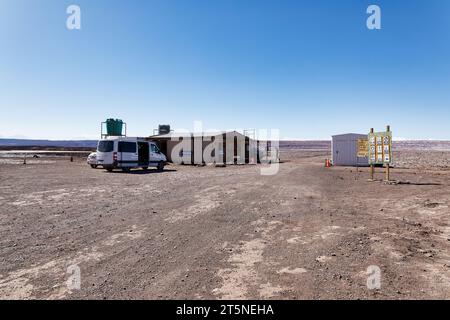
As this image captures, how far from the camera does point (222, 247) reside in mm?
5383

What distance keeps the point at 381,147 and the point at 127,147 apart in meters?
16.2

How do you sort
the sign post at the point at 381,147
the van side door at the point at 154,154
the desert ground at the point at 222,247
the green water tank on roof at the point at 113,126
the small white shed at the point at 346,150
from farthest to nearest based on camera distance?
the green water tank on roof at the point at 113,126 < the small white shed at the point at 346,150 < the van side door at the point at 154,154 < the sign post at the point at 381,147 < the desert ground at the point at 222,247

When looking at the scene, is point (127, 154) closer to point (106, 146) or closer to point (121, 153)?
point (121, 153)

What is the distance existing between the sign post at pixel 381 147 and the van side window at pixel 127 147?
15.6 meters

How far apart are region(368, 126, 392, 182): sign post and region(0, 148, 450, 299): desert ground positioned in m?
5.66

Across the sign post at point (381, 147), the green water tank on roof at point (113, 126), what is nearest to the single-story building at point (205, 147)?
the green water tank on roof at point (113, 126)

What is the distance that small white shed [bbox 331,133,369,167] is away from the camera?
2920 cm

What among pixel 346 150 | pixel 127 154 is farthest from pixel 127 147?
pixel 346 150

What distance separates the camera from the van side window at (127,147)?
20344 millimetres

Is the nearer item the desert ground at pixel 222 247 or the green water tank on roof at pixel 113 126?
the desert ground at pixel 222 247

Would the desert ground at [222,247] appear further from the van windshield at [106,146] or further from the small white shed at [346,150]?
the small white shed at [346,150]

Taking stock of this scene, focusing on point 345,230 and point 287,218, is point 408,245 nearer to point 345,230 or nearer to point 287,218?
point 345,230

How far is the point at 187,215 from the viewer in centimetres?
793
